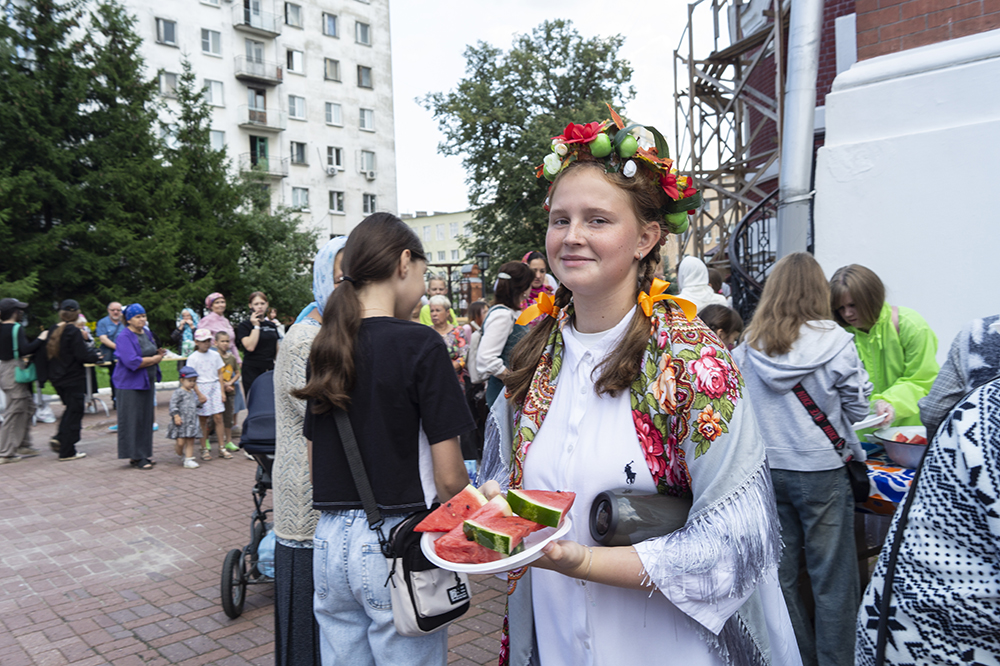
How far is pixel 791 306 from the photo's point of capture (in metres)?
3.25

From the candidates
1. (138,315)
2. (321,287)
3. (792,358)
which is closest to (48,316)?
(138,315)

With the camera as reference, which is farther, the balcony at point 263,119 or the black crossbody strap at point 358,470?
the balcony at point 263,119

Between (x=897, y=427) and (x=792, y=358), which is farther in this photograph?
(x=897, y=427)

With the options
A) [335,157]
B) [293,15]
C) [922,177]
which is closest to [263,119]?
[335,157]

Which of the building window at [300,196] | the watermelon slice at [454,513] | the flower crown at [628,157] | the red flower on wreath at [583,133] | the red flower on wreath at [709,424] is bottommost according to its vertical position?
the watermelon slice at [454,513]

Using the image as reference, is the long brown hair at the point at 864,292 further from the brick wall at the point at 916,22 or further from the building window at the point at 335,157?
the building window at the point at 335,157

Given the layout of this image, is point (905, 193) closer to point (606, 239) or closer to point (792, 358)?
point (792, 358)

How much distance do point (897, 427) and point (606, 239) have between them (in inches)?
107

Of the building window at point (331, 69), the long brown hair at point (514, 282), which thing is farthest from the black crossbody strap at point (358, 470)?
the building window at point (331, 69)

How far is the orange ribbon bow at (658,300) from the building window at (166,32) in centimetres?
4123

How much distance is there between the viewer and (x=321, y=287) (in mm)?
3021

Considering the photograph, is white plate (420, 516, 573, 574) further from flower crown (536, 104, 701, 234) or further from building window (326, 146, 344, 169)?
building window (326, 146, 344, 169)

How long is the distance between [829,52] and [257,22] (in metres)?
35.8

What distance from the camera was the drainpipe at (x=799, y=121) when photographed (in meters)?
5.46
